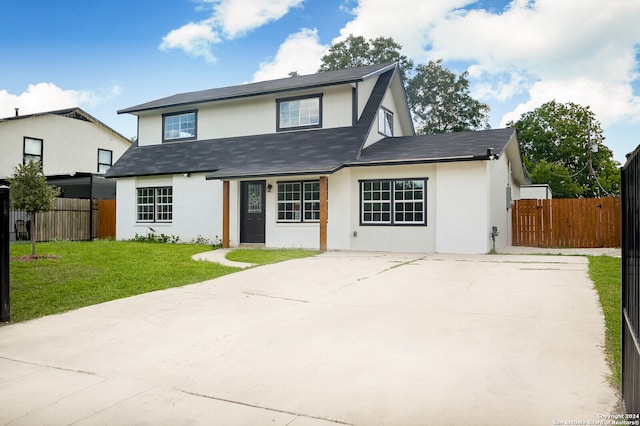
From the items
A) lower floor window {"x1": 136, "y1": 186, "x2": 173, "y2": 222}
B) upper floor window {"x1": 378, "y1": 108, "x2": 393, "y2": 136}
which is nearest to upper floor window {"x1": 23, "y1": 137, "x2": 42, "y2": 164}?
lower floor window {"x1": 136, "y1": 186, "x2": 173, "y2": 222}

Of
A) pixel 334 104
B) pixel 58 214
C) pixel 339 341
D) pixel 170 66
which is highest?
pixel 170 66

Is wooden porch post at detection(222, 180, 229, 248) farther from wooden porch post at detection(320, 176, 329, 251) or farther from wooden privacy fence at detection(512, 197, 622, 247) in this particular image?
wooden privacy fence at detection(512, 197, 622, 247)

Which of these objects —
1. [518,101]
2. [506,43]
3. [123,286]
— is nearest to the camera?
[123,286]

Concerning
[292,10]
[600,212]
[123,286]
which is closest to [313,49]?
[292,10]

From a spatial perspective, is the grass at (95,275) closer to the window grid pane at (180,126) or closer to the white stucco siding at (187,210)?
the white stucco siding at (187,210)

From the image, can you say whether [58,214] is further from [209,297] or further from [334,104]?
[209,297]

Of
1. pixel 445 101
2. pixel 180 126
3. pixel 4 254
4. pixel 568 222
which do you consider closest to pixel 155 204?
pixel 180 126

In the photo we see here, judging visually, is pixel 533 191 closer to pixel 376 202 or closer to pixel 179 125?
pixel 376 202

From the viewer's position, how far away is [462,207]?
1442 cm

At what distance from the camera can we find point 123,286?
862cm

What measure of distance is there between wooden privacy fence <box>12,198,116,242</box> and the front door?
724 cm

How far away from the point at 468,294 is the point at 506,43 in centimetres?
1555

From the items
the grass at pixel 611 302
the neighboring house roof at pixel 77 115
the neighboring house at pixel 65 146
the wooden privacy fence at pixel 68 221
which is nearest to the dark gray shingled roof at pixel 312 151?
the wooden privacy fence at pixel 68 221

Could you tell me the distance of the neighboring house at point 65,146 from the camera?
2452 cm
